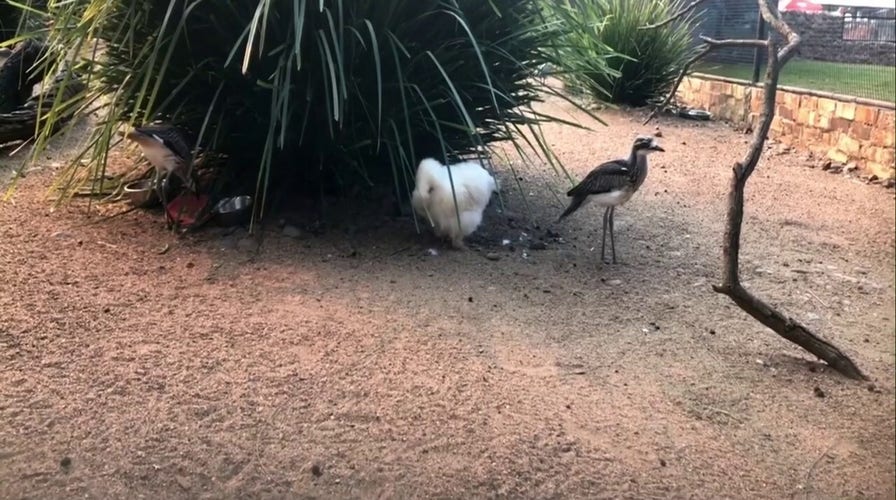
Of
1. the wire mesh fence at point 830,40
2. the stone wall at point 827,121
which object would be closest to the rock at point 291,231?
the wire mesh fence at point 830,40

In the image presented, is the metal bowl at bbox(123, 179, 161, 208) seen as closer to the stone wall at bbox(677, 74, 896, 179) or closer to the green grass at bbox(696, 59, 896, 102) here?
the stone wall at bbox(677, 74, 896, 179)

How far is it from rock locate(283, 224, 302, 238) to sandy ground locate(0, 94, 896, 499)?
5 centimetres

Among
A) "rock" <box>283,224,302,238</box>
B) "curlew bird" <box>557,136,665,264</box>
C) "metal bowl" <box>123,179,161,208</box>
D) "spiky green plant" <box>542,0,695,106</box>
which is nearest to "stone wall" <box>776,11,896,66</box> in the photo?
"curlew bird" <box>557,136,665,264</box>

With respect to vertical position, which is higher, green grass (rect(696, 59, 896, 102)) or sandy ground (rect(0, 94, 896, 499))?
green grass (rect(696, 59, 896, 102))

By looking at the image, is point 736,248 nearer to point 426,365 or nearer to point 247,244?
point 426,365

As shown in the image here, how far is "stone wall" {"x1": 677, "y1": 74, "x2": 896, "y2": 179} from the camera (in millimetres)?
6418

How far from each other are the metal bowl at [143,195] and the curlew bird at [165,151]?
223 millimetres

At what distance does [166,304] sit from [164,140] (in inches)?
44.7

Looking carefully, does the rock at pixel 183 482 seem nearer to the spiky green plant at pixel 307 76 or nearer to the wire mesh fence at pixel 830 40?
the spiky green plant at pixel 307 76

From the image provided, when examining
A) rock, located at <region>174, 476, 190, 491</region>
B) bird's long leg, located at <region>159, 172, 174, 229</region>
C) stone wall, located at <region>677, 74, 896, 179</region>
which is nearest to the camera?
rock, located at <region>174, 476, 190, 491</region>

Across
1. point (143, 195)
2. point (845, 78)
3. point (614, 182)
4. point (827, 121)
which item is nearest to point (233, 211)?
point (143, 195)

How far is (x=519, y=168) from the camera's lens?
6.04m

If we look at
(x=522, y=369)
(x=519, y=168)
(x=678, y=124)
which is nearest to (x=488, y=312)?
(x=522, y=369)

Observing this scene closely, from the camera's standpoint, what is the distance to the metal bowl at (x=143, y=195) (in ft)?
15.2
